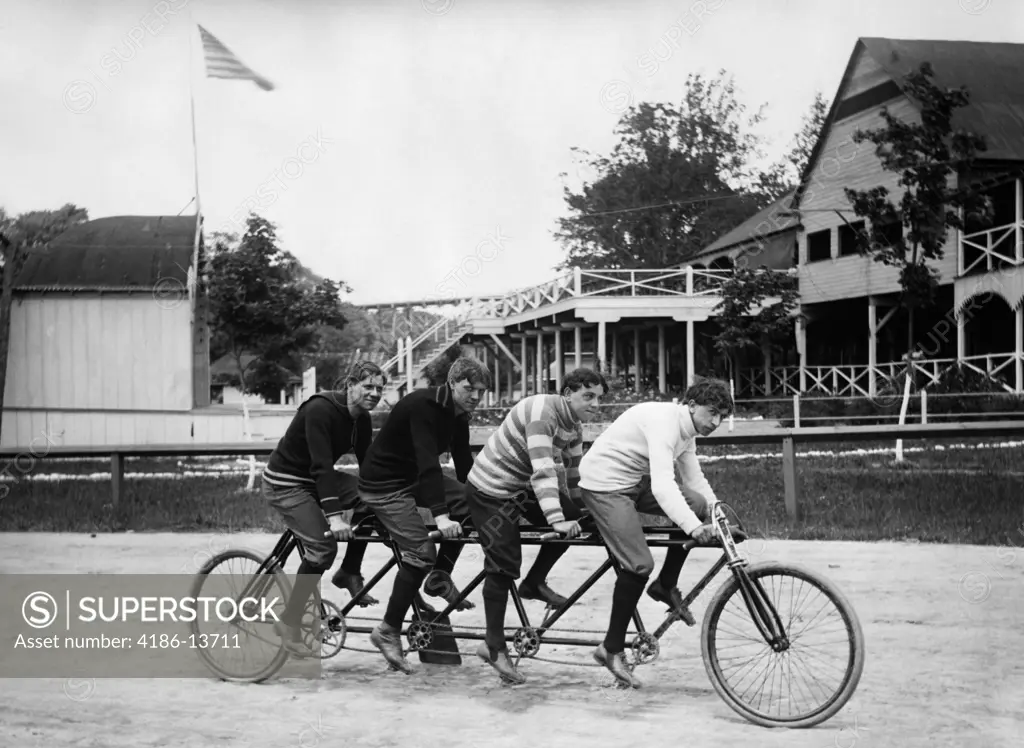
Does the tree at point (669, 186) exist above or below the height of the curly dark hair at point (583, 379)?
above

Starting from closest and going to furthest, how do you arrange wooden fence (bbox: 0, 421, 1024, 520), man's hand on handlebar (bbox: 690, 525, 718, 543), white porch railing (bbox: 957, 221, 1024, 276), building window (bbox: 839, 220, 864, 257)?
man's hand on handlebar (bbox: 690, 525, 718, 543) → wooden fence (bbox: 0, 421, 1024, 520) → white porch railing (bbox: 957, 221, 1024, 276) → building window (bbox: 839, 220, 864, 257)

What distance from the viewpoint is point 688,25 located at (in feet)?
32.8

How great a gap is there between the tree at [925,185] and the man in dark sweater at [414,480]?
20769mm

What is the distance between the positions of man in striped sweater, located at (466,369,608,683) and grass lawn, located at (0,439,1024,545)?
19.3 feet

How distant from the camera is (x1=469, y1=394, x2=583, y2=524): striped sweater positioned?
5.25 m

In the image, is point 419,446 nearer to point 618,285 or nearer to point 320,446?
point 320,446

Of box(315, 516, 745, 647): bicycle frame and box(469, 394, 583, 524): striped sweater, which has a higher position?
box(469, 394, 583, 524): striped sweater

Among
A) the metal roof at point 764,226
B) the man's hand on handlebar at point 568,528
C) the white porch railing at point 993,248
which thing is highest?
the metal roof at point 764,226

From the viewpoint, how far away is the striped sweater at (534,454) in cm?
525

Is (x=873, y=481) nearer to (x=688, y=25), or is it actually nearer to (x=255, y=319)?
(x=688, y=25)

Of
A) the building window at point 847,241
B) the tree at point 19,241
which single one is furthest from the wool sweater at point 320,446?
the building window at point 847,241

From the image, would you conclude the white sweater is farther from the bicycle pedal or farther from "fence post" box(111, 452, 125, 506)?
"fence post" box(111, 452, 125, 506)

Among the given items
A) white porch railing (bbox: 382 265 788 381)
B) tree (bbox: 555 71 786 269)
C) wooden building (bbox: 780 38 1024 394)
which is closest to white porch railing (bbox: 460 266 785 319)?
white porch railing (bbox: 382 265 788 381)

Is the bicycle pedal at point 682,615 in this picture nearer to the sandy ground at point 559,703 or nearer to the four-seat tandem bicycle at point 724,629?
the four-seat tandem bicycle at point 724,629
